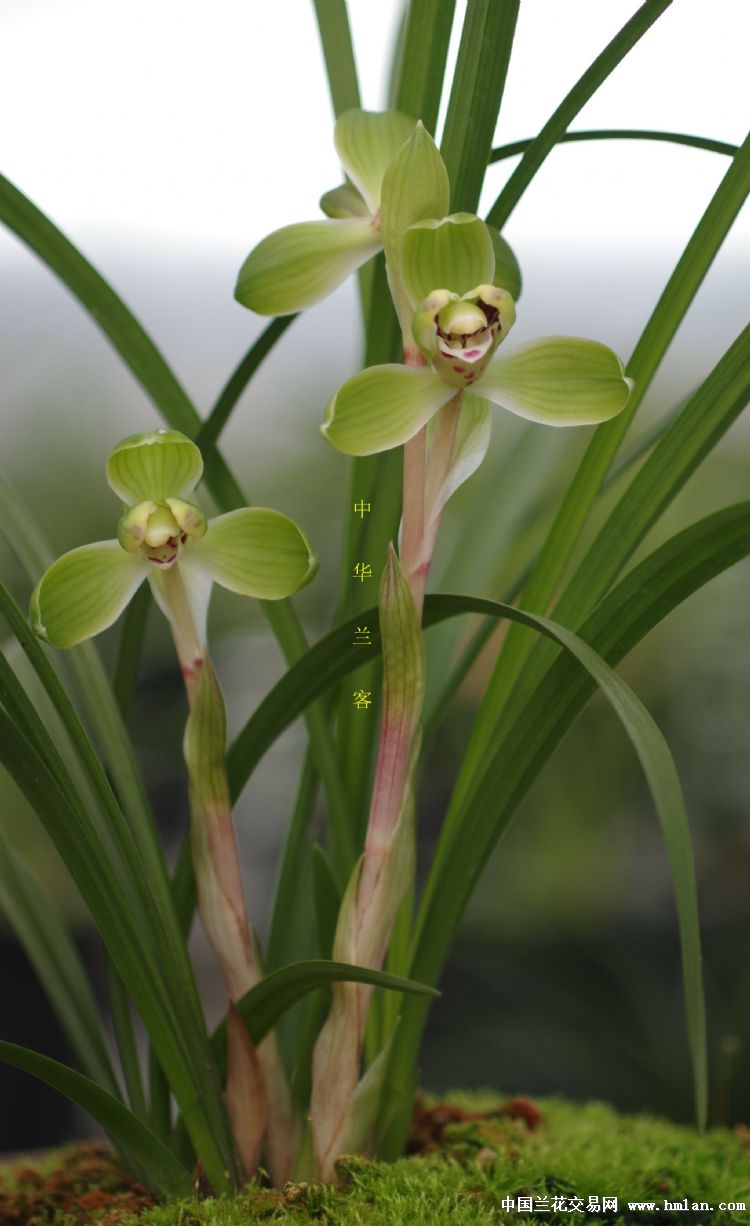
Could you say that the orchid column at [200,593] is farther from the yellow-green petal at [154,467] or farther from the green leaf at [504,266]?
the green leaf at [504,266]

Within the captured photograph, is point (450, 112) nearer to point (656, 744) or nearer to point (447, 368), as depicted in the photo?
point (447, 368)

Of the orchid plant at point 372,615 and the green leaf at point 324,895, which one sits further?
the green leaf at point 324,895

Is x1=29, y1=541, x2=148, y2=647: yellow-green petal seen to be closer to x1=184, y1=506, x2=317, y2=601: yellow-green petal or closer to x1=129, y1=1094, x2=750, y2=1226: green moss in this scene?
x1=184, y1=506, x2=317, y2=601: yellow-green petal

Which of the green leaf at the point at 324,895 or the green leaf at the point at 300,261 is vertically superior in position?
the green leaf at the point at 300,261

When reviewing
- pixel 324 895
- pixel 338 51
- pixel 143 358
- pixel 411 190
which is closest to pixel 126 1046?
pixel 324 895

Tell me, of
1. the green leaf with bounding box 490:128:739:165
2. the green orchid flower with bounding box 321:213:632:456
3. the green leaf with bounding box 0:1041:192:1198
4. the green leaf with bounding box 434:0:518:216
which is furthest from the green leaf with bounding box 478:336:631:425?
the green leaf with bounding box 0:1041:192:1198

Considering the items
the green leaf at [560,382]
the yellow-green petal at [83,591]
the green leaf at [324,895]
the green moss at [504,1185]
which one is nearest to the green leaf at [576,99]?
the green leaf at [560,382]

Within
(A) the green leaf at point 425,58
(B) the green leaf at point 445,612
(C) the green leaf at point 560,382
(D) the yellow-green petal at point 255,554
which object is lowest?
(B) the green leaf at point 445,612
